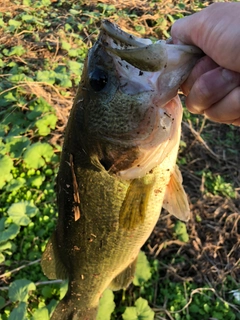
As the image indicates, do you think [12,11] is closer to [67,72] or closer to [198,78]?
[67,72]

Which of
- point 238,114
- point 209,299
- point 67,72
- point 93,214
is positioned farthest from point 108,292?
point 67,72

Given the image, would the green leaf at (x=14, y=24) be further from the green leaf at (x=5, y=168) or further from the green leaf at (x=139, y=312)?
the green leaf at (x=139, y=312)

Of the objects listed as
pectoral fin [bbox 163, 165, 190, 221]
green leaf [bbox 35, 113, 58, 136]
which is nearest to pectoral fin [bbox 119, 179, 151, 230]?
pectoral fin [bbox 163, 165, 190, 221]

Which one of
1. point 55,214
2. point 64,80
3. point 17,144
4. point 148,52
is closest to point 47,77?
point 64,80

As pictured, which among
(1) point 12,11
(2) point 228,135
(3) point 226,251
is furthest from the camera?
(1) point 12,11

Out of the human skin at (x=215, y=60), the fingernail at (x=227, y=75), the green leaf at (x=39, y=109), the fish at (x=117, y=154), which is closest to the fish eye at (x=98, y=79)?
the fish at (x=117, y=154)
